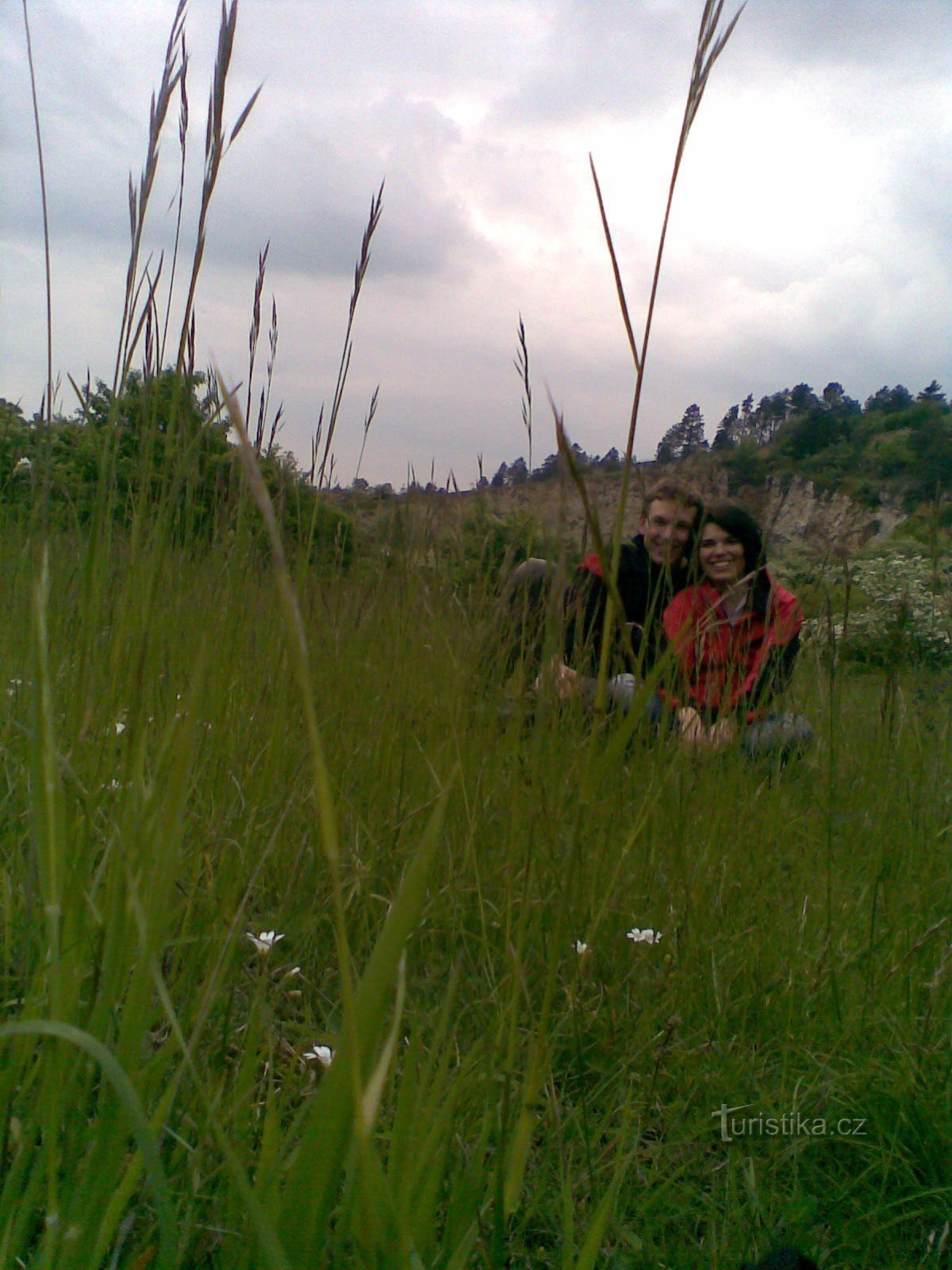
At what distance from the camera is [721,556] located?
10.5 feet

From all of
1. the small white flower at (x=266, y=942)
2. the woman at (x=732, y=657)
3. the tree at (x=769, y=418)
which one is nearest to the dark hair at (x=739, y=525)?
the woman at (x=732, y=657)

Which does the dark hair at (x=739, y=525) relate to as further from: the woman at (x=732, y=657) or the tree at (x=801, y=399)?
the tree at (x=801, y=399)

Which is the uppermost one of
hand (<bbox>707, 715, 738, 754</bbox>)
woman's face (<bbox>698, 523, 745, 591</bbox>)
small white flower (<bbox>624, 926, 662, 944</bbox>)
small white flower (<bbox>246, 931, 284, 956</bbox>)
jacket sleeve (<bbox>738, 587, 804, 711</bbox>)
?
woman's face (<bbox>698, 523, 745, 591</bbox>)

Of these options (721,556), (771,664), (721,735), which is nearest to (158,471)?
(721,735)

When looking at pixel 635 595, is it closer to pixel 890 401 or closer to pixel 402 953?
pixel 890 401

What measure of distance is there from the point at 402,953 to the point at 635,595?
3.23 m

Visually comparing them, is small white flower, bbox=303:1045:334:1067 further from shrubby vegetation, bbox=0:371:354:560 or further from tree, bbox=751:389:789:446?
tree, bbox=751:389:789:446

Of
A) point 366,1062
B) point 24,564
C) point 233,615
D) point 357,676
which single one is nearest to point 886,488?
point 357,676

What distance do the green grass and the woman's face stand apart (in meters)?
1.18

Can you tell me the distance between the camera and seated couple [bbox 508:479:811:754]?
0.97 metres

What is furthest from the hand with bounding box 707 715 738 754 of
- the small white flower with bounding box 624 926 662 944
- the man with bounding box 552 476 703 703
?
the small white flower with bounding box 624 926 662 944

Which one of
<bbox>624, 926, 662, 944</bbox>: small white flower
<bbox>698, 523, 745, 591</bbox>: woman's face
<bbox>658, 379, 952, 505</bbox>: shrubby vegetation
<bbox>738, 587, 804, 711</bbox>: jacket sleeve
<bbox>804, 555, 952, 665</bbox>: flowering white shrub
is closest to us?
<bbox>624, 926, 662, 944</bbox>: small white flower

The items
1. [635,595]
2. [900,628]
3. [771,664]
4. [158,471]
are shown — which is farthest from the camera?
[635,595]

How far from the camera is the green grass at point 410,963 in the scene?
56cm
